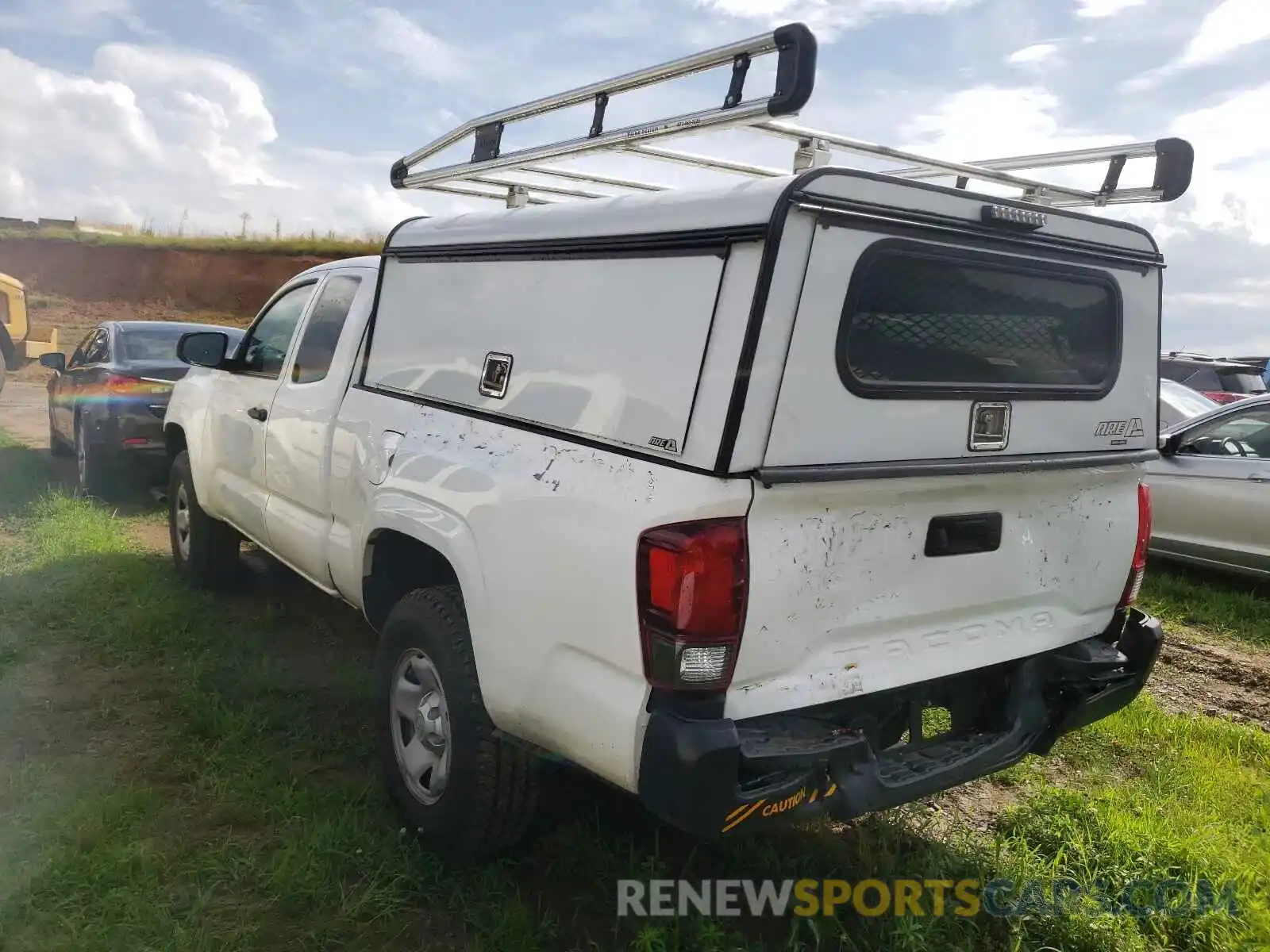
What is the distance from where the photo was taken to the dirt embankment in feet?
114

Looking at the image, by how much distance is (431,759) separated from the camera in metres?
3.18

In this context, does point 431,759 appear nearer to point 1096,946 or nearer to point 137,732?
point 137,732

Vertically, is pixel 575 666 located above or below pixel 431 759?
above

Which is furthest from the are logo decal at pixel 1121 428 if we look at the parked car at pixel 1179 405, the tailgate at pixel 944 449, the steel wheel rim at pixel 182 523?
the parked car at pixel 1179 405

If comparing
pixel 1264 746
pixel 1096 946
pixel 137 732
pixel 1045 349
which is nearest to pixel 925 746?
pixel 1096 946

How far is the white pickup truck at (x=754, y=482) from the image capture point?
233 cm

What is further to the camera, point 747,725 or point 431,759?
point 431,759

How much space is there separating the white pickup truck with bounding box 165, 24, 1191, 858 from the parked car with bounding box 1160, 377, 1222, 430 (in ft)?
19.2

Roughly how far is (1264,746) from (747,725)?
9.94ft

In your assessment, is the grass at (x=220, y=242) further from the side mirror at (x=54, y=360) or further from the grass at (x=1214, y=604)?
the grass at (x=1214, y=604)

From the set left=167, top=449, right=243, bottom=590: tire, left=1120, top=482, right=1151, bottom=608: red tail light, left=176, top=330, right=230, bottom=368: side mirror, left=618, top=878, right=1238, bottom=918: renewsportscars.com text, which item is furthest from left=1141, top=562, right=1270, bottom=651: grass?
left=176, top=330, right=230, bottom=368: side mirror

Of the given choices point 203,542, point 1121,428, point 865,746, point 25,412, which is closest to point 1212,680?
point 1121,428

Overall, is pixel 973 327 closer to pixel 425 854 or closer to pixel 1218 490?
pixel 425 854

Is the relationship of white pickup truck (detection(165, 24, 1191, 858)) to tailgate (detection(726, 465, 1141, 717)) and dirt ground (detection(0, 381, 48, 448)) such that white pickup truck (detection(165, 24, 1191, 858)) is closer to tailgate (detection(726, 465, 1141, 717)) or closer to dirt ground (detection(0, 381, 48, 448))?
tailgate (detection(726, 465, 1141, 717))
